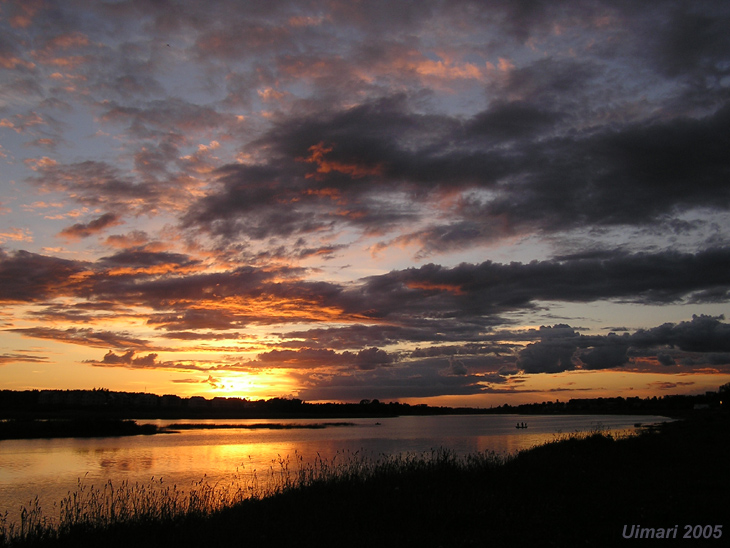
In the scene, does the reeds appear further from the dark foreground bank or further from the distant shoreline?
the distant shoreline

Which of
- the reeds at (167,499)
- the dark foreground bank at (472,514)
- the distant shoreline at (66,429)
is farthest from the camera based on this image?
the distant shoreline at (66,429)

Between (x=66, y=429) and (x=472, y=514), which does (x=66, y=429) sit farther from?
(x=472, y=514)

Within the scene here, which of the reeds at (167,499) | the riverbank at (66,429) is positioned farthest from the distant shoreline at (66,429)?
the reeds at (167,499)

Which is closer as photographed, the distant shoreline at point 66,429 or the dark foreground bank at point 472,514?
the dark foreground bank at point 472,514

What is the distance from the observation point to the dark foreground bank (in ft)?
35.7

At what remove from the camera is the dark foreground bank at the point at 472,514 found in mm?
10891

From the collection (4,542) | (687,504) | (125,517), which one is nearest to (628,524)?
(687,504)

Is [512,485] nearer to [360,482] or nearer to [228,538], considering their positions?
[360,482]

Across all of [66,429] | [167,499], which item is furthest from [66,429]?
[167,499]

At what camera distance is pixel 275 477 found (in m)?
28.2

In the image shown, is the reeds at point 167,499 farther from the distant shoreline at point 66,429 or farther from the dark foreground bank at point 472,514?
the distant shoreline at point 66,429

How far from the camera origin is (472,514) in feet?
41.0

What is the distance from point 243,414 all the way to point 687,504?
6612 inches

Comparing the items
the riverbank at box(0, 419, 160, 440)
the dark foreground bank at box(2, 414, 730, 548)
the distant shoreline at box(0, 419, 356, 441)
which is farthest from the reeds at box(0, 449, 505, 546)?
the riverbank at box(0, 419, 160, 440)
